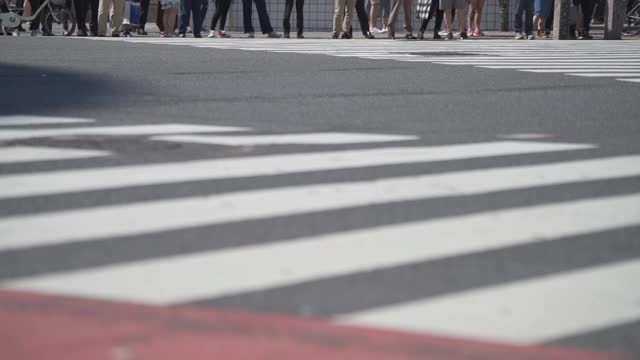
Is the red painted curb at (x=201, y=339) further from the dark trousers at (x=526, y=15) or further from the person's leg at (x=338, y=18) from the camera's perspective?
the dark trousers at (x=526, y=15)

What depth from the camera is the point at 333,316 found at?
3559 millimetres

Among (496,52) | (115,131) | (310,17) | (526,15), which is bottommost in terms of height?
(310,17)

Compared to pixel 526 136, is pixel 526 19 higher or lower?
lower

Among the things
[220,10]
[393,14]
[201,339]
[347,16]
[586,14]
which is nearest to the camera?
[201,339]

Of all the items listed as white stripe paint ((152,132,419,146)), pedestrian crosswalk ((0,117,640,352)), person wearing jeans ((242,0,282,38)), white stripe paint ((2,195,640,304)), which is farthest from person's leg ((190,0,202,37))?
white stripe paint ((2,195,640,304))

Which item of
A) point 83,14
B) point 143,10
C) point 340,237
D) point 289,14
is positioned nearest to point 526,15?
point 289,14

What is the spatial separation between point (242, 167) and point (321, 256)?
6.07ft

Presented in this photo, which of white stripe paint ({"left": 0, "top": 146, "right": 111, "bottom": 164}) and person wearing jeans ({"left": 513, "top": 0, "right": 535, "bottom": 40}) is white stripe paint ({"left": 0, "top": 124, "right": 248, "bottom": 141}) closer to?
white stripe paint ({"left": 0, "top": 146, "right": 111, "bottom": 164})

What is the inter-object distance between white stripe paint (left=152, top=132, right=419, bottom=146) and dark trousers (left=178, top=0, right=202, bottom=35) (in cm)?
1557

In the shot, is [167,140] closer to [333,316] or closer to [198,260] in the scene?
[198,260]

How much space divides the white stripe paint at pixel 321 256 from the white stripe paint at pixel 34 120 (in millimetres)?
3519

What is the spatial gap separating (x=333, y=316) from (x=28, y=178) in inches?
96.7

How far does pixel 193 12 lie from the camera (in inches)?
899

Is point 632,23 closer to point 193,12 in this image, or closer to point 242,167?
point 193,12
